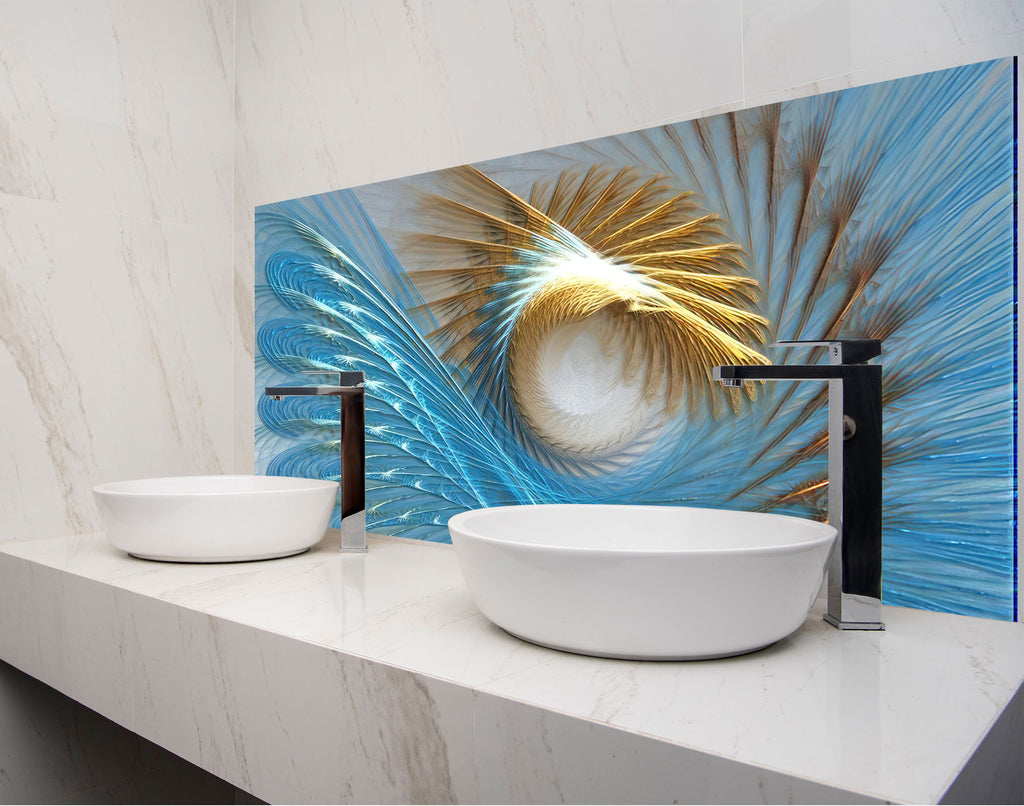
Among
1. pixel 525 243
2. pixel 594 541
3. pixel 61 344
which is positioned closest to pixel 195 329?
pixel 61 344

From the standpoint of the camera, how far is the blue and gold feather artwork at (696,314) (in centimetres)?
102

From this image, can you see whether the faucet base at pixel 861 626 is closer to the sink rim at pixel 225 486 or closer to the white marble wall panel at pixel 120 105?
the sink rim at pixel 225 486

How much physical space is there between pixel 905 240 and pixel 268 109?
1483 millimetres

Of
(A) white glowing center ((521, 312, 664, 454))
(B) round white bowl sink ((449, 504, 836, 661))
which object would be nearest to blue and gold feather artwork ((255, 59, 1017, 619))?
(A) white glowing center ((521, 312, 664, 454))

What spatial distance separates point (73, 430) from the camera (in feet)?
5.54

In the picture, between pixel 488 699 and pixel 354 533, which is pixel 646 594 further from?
pixel 354 533

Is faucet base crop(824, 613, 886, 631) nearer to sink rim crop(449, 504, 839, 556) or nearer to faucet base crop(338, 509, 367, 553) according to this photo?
sink rim crop(449, 504, 839, 556)

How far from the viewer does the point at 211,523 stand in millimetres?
1340

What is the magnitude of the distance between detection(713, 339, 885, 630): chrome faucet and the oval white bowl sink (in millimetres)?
809

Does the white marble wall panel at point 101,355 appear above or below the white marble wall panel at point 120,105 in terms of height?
below

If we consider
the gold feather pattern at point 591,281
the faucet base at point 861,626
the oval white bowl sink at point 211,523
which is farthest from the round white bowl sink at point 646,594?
the oval white bowl sink at point 211,523

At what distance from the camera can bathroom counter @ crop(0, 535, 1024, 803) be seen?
646mm

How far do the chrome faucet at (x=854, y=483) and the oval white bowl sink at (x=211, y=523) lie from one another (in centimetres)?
81

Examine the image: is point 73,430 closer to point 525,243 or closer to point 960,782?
point 525,243
